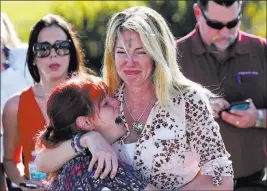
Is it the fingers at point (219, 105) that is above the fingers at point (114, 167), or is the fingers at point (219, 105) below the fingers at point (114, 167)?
below

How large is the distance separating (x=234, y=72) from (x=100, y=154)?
71.1 inches

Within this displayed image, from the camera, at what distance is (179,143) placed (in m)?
3.04

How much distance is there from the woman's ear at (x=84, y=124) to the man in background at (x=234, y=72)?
59.7 inches

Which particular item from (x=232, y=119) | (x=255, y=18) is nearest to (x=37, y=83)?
(x=232, y=119)

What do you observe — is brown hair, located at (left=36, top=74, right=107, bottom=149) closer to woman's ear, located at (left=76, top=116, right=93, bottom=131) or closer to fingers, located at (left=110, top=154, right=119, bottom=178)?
woman's ear, located at (left=76, top=116, right=93, bottom=131)

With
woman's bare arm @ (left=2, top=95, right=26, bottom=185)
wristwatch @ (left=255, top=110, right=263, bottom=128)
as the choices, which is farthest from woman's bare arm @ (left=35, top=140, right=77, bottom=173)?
wristwatch @ (left=255, top=110, right=263, bottom=128)

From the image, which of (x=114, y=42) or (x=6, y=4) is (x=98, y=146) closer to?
(x=114, y=42)

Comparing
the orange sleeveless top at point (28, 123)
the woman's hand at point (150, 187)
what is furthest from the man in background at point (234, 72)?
the woman's hand at point (150, 187)

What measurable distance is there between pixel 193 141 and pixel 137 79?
0.39 m

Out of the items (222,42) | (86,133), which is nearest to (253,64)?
(222,42)

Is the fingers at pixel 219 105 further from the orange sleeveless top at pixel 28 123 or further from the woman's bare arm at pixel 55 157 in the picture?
the woman's bare arm at pixel 55 157

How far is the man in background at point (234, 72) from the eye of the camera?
4352 mm

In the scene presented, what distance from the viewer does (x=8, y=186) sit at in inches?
184

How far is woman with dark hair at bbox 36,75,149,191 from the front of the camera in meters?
2.78
